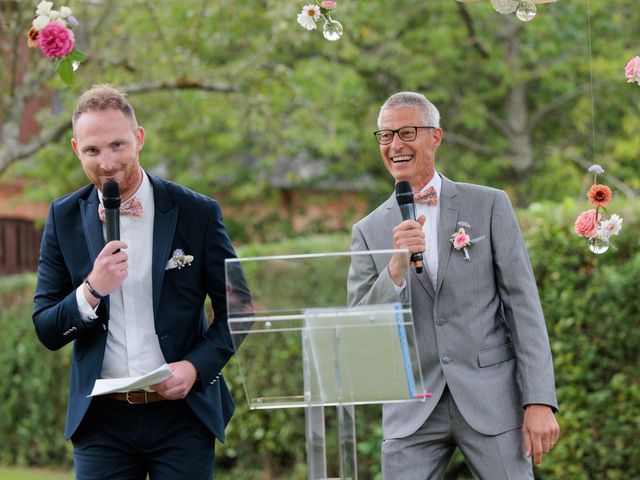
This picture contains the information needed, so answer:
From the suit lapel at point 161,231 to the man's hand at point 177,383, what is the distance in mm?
236

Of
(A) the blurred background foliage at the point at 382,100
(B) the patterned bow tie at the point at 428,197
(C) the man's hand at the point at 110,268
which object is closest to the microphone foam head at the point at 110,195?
(C) the man's hand at the point at 110,268

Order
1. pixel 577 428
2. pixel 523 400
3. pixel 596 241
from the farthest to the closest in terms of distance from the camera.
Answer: pixel 577 428 < pixel 596 241 < pixel 523 400

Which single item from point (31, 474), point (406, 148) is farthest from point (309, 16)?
point (31, 474)

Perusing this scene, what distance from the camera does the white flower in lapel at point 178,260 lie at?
4.06 metres

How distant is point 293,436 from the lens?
9.23 m

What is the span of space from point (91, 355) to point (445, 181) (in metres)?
1.55

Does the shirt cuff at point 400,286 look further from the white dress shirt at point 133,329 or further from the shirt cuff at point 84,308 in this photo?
the shirt cuff at point 84,308

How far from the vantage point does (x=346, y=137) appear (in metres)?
15.0

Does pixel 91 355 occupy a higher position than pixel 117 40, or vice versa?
pixel 117 40

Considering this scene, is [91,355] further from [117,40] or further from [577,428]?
[117,40]

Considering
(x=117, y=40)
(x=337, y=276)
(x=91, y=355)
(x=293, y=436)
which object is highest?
(x=117, y=40)

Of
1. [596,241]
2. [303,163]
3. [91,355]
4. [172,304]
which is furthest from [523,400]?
[303,163]

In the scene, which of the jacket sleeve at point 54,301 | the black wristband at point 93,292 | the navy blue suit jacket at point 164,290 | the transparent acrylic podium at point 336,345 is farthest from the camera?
the navy blue suit jacket at point 164,290

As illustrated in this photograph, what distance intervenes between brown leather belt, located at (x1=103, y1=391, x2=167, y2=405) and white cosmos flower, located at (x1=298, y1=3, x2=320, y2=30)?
1522 mm
